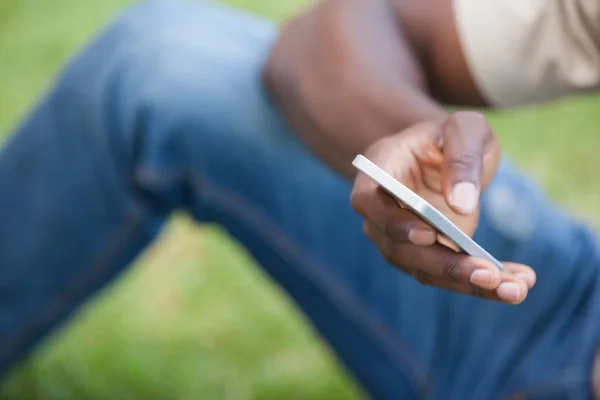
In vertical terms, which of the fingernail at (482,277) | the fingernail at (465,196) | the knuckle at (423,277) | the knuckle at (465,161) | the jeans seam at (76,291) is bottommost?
the jeans seam at (76,291)

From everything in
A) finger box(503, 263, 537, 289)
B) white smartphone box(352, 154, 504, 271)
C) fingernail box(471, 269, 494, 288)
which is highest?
white smartphone box(352, 154, 504, 271)

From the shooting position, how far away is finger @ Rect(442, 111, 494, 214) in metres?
0.33

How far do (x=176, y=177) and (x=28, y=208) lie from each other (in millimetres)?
128

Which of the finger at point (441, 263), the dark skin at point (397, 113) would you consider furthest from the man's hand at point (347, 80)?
the finger at point (441, 263)

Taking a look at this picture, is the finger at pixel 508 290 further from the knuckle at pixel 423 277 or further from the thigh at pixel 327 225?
the thigh at pixel 327 225

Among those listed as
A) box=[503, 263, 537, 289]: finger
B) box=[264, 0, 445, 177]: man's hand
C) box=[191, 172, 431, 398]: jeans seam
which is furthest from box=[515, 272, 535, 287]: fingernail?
box=[191, 172, 431, 398]: jeans seam

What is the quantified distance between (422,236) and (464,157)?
0.04 metres

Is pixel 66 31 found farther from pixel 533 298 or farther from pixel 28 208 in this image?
pixel 533 298

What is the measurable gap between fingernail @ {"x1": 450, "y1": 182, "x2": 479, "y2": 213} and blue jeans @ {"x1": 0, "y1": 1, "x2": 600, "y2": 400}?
0.20m

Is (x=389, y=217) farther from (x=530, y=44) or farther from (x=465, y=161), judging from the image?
(x=530, y=44)

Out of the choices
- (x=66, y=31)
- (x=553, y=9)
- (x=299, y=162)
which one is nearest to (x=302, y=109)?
(x=299, y=162)

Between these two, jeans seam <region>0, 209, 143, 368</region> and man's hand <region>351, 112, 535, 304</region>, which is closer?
man's hand <region>351, 112, 535, 304</region>

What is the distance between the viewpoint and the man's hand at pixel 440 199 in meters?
0.33

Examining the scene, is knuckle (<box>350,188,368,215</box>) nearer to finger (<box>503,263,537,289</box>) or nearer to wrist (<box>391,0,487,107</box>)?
finger (<box>503,263,537,289</box>)
